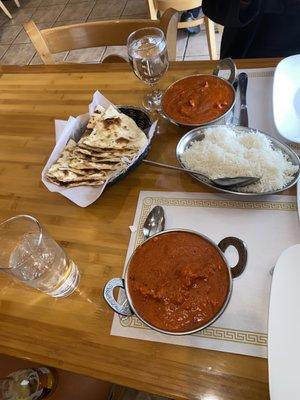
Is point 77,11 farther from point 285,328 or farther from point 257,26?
point 285,328

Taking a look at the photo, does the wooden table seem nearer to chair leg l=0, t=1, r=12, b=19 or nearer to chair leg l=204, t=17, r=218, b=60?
chair leg l=204, t=17, r=218, b=60

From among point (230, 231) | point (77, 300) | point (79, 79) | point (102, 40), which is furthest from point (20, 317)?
point (102, 40)

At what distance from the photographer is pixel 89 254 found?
74cm

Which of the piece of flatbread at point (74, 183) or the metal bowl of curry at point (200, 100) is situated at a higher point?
the piece of flatbread at point (74, 183)

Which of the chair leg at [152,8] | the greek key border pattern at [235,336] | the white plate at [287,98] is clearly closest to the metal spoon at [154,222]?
the greek key border pattern at [235,336]

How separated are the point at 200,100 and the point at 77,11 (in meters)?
3.22

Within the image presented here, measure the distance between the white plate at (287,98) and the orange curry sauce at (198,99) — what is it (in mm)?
129

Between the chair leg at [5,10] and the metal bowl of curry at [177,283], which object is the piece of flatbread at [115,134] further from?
the chair leg at [5,10]

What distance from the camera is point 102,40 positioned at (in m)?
1.33

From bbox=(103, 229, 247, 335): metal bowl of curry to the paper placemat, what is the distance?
1.4 inches

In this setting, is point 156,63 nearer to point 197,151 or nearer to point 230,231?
point 197,151

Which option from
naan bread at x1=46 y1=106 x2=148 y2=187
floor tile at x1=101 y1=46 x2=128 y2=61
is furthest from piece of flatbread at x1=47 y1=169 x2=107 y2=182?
floor tile at x1=101 y1=46 x2=128 y2=61

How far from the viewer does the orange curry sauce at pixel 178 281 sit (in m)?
0.56

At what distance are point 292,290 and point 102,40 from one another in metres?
1.17
